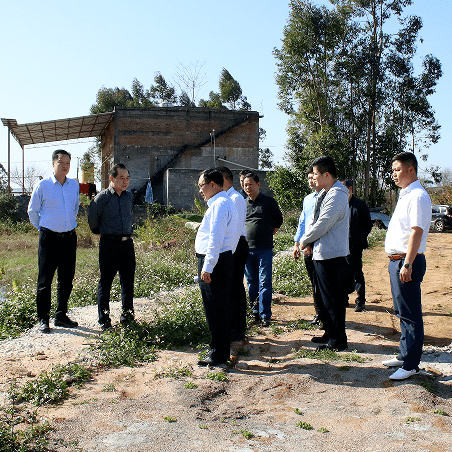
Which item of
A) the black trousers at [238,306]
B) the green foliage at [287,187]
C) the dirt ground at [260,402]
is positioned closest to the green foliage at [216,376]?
the dirt ground at [260,402]

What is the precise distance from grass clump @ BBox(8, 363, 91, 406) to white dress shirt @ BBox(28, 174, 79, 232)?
7.18ft

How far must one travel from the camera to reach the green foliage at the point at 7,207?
2334 centimetres

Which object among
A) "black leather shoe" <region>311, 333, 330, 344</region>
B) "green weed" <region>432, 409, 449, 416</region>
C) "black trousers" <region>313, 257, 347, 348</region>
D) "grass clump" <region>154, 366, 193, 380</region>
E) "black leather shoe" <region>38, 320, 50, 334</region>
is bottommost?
"green weed" <region>432, 409, 449, 416</region>

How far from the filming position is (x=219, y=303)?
4746 mm

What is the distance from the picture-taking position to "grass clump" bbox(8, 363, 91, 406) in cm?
388

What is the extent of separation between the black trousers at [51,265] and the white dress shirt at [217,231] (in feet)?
7.31

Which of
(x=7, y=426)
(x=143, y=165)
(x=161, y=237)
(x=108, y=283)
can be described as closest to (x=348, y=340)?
(x=108, y=283)

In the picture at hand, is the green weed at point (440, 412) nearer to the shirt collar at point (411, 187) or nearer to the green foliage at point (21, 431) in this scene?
the shirt collar at point (411, 187)

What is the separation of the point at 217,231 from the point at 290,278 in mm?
5358

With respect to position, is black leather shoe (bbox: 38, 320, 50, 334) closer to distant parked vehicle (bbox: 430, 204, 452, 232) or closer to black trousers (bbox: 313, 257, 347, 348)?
black trousers (bbox: 313, 257, 347, 348)

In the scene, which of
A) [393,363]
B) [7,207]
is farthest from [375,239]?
[7,207]

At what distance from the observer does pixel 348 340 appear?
5727 mm

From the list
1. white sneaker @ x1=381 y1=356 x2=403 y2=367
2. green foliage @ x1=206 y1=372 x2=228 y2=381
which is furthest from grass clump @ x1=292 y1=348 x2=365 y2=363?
green foliage @ x1=206 y1=372 x2=228 y2=381

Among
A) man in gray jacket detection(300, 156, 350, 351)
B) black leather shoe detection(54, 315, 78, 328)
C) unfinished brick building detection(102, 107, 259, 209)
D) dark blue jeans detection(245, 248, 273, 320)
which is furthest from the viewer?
unfinished brick building detection(102, 107, 259, 209)
